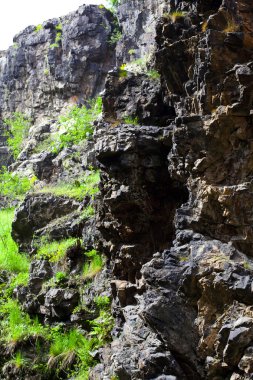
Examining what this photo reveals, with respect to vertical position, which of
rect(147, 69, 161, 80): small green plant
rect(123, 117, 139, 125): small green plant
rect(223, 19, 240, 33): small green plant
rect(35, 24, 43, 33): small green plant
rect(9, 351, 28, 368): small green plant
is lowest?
rect(9, 351, 28, 368): small green plant

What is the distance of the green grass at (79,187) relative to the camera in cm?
1602

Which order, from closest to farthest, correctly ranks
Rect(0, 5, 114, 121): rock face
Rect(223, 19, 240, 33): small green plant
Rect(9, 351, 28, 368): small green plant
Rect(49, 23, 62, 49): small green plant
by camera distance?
Rect(223, 19, 240, 33): small green plant < Rect(9, 351, 28, 368): small green plant < Rect(0, 5, 114, 121): rock face < Rect(49, 23, 62, 49): small green plant

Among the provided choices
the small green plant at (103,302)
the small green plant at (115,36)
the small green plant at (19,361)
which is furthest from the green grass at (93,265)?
the small green plant at (115,36)

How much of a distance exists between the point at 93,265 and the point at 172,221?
4.26m

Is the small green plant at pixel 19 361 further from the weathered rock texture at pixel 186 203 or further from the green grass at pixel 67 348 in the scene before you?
the weathered rock texture at pixel 186 203

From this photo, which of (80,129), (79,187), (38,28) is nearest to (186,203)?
(79,187)

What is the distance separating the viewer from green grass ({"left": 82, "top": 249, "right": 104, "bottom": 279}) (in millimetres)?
12379

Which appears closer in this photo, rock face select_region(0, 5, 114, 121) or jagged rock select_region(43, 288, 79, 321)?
jagged rock select_region(43, 288, 79, 321)

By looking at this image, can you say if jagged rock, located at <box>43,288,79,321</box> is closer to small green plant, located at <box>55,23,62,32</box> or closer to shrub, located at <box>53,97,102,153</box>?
shrub, located at <box>53,97,102,153</box>

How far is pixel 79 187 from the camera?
17.2 m

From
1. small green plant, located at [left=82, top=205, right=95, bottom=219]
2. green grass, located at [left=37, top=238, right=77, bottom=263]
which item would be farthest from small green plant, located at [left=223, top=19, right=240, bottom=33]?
green grass, located at [left=37, top=238, right=77, bottom=263]

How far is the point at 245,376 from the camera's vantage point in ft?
18.1

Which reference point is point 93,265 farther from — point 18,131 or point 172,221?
point 18,131

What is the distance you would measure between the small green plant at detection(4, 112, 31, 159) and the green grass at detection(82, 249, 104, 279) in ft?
60.1
